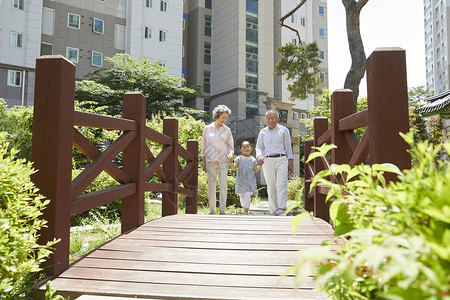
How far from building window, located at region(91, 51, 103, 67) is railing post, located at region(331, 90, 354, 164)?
23.1m

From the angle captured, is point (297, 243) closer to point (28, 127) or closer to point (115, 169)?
point (115, 169)

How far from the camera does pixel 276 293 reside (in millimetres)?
2072

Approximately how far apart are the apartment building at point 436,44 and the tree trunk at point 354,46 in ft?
131

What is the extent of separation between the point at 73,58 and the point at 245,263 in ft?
77.9

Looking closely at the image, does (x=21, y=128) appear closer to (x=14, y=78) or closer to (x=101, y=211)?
(x=101, y=211)

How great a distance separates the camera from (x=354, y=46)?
10367mm

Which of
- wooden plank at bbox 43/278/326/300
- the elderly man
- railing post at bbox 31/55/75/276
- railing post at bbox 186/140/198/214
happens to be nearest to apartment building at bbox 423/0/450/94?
the elderly man

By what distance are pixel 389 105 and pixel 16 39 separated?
23471 millimetres

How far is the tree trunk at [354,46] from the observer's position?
10.1m

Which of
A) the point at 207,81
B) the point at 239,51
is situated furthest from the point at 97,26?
the point at 239,51

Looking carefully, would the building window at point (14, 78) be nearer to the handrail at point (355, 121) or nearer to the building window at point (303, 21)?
the handrail at point (355, 121)

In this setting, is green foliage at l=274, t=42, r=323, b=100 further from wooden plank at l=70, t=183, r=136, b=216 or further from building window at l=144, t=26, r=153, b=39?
building window at l=144, t=26, r=153, b=39

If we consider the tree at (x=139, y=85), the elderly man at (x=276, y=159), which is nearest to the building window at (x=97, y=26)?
the tree at (x=139, y=85)

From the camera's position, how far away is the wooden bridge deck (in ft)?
6.91
